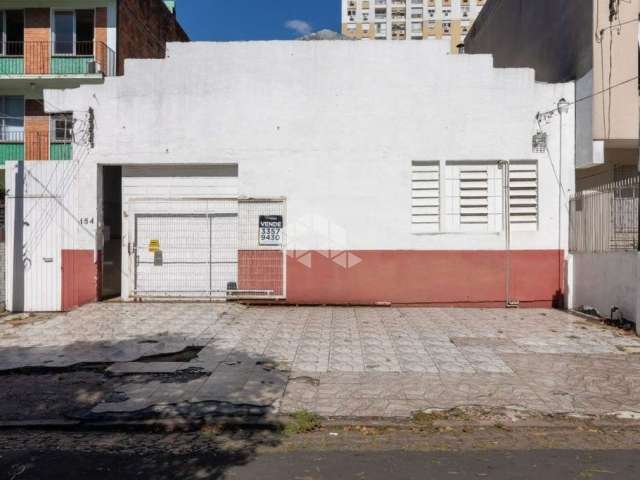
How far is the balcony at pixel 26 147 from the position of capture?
1866 cm

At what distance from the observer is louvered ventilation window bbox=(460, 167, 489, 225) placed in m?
11.5

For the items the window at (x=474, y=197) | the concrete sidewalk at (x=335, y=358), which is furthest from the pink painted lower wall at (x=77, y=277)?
the window at (x=474, y=197)

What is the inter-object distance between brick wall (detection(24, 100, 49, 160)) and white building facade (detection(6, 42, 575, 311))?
25.8 ft

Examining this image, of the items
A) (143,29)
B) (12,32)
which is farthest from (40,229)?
(143,29)

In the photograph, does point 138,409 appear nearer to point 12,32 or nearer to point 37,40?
point 37,40

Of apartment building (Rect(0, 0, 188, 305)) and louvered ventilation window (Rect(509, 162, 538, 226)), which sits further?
apartment building (Rect(0, 0, 188, 305))

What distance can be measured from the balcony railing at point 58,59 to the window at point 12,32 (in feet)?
0.55

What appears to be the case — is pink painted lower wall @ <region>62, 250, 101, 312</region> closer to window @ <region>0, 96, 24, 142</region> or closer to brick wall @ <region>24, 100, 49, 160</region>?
brick wall @ <region>24, 100, 49, 160</region>

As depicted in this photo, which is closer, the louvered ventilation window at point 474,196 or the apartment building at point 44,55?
the louvered ventilation window at point 474,196

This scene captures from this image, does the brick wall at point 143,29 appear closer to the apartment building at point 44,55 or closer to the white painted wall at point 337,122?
the apartment building at point 44,55

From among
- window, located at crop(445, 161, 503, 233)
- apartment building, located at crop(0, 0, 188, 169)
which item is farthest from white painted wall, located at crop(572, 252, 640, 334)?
apartment building, located at crop(0, 0, 188, 169)

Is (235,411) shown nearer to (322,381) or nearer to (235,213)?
(322,381)

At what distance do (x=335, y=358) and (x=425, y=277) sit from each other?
14.7 feet

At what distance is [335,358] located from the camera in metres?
7.44
